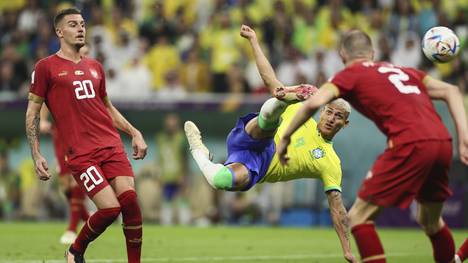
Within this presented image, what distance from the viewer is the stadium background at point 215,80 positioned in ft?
73.8

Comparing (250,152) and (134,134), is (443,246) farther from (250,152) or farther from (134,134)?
(134,134)

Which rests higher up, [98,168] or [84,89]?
[84,89]

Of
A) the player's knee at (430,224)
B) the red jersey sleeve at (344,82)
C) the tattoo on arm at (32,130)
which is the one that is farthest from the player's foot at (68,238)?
the red jersey sleeve at (344,82)

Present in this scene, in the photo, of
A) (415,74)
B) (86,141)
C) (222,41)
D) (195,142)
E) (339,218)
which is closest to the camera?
(415,74)

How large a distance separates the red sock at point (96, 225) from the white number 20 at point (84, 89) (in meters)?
1.19

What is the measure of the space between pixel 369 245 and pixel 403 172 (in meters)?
0.66

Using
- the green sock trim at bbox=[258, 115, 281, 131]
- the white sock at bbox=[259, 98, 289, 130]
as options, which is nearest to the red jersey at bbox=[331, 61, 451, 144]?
the white sock at bbox=[259, 98, 289, 130]

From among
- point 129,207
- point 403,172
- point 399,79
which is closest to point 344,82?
point 399,79

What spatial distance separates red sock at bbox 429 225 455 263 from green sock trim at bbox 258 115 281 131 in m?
2.46

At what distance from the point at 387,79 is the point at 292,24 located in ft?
50.8

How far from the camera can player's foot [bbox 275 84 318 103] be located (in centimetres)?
1066

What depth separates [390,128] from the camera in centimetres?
889

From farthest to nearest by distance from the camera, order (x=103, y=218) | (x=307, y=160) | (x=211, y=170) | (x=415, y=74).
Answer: (x=307, y=160) < (x=211, y=170) < (x=103, y=218) < (x=415, y=74)

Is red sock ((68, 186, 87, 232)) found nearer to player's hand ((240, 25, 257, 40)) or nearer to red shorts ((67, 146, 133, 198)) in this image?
red shorts ((67, 146, 133, 198))
